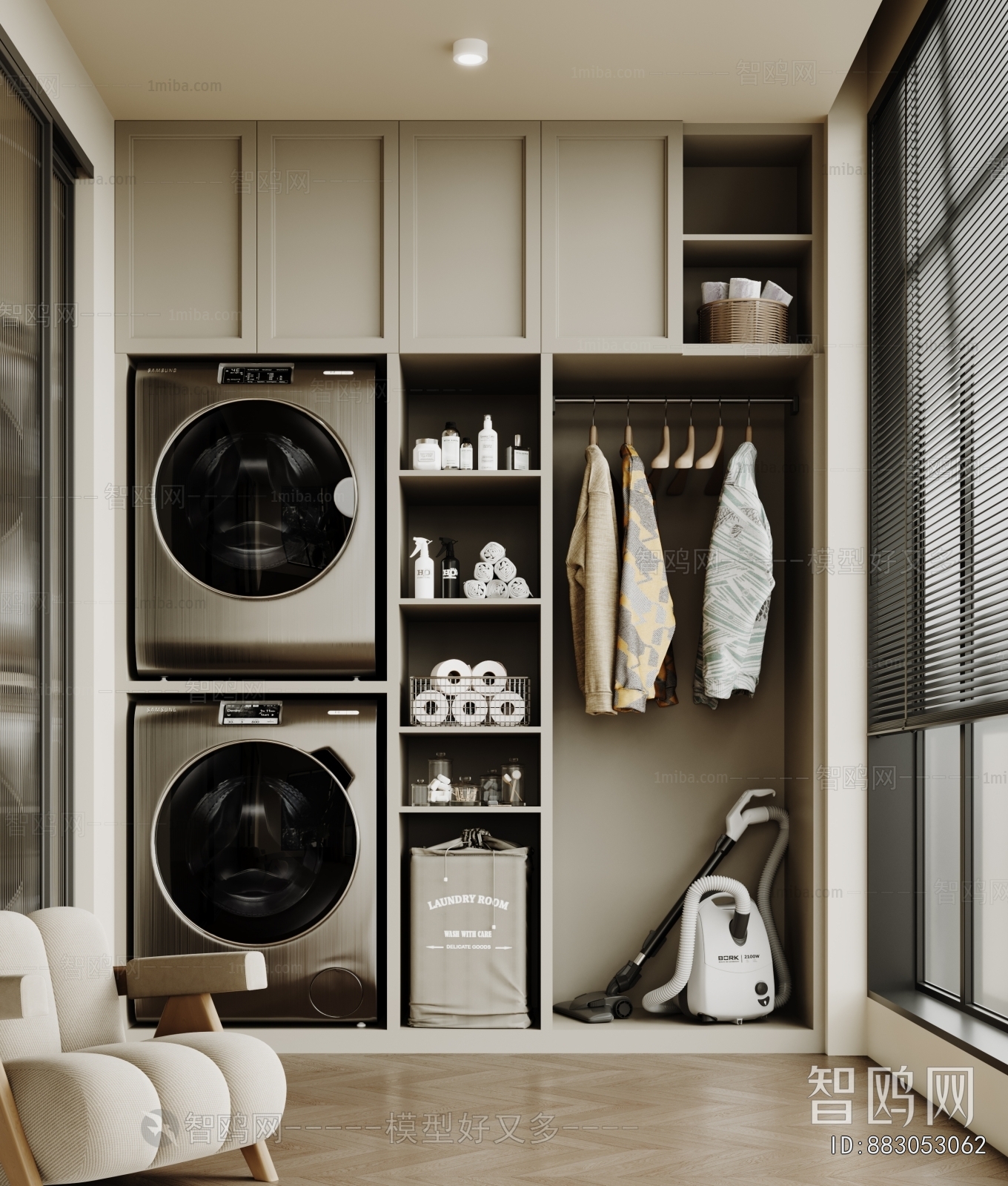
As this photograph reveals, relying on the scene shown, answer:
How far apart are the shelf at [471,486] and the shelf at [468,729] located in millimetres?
759

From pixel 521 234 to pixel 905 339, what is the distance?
1188 millimetres

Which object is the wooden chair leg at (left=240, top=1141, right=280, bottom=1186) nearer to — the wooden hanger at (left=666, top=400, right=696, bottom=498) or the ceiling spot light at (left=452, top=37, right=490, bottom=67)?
the wooden hanger at (left=666, top=400, right=696, bottom=498)

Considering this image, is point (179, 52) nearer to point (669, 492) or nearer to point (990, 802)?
point (669, 492)

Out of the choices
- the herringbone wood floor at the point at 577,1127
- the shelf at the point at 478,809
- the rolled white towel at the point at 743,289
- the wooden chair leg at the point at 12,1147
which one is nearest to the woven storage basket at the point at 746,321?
the rolled white towel at the point at 743,289

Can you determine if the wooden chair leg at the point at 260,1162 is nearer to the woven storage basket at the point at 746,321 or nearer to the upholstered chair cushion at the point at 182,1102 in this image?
the upholstered chair cushion at the point at 182,1102

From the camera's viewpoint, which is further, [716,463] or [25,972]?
[716,463]

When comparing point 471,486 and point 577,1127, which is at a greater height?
point 471,486

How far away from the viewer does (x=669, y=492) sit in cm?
418

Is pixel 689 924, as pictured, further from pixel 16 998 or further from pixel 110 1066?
pixel 16 998

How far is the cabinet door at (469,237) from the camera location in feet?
12.4

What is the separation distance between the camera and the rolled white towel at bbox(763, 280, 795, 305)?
3.89 metres

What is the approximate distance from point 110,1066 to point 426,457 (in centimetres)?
209

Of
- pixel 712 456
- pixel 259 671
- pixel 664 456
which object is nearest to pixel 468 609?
pixel 259 671

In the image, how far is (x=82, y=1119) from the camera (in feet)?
7.19
